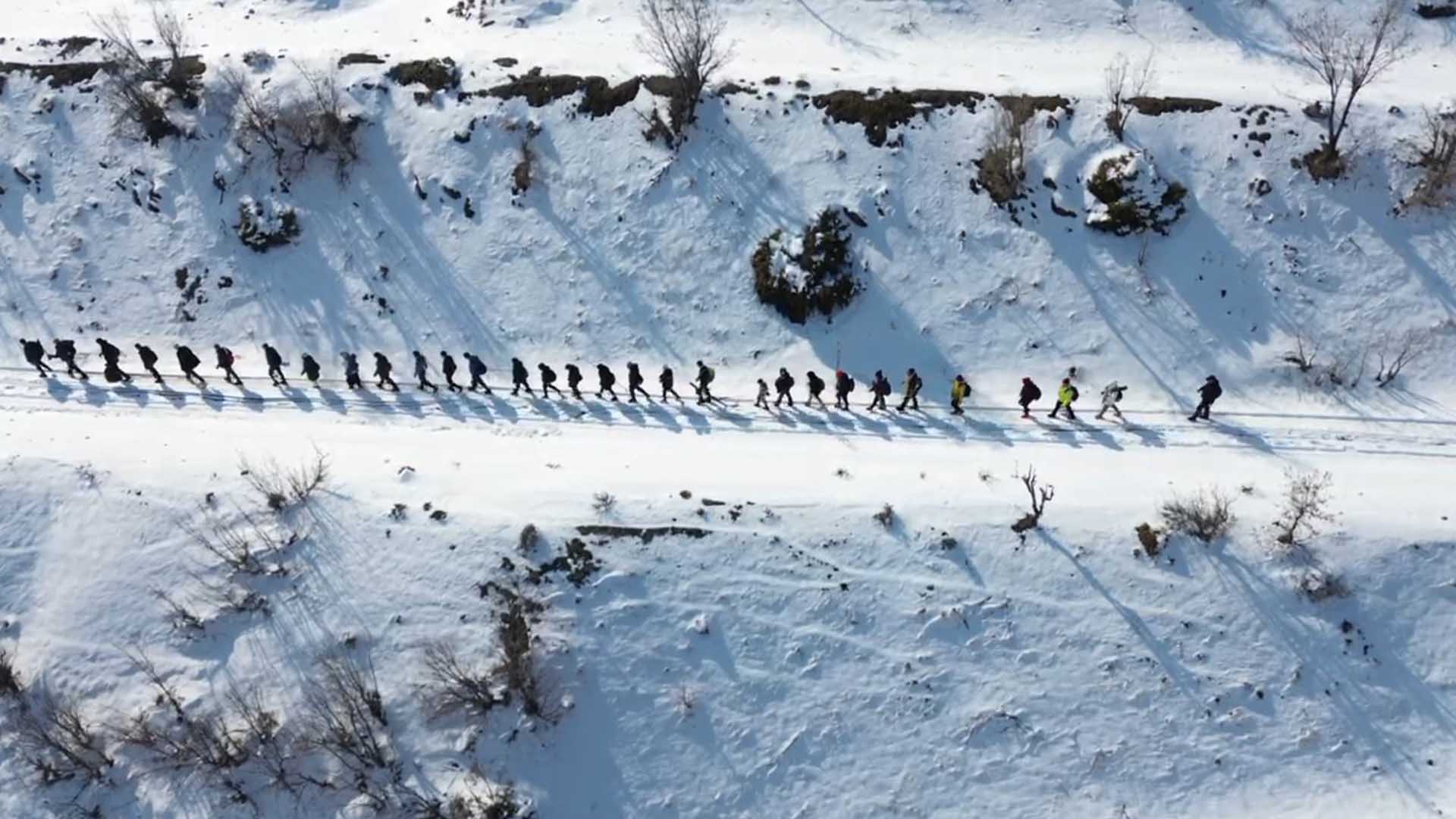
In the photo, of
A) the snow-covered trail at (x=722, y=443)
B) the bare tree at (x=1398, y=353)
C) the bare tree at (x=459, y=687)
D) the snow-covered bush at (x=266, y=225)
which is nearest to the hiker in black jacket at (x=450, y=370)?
the snow-covered trail at (x=722, y=443)

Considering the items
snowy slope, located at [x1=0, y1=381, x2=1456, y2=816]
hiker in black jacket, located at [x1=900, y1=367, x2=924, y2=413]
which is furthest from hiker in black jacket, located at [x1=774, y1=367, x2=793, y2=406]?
hiker in black jacket, located at [x1=900, y1=367, x2=924, y2=413]

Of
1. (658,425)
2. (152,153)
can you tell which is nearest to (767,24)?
(658,425)

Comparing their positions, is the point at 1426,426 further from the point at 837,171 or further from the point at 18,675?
the point at 18,675

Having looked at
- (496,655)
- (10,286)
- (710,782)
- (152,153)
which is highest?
(152,153)

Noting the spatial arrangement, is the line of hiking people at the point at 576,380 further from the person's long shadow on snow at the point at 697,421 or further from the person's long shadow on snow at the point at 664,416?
the person's long shadow on snow at the point at 697,421

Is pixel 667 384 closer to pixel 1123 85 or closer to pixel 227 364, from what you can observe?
pixel 227 364
